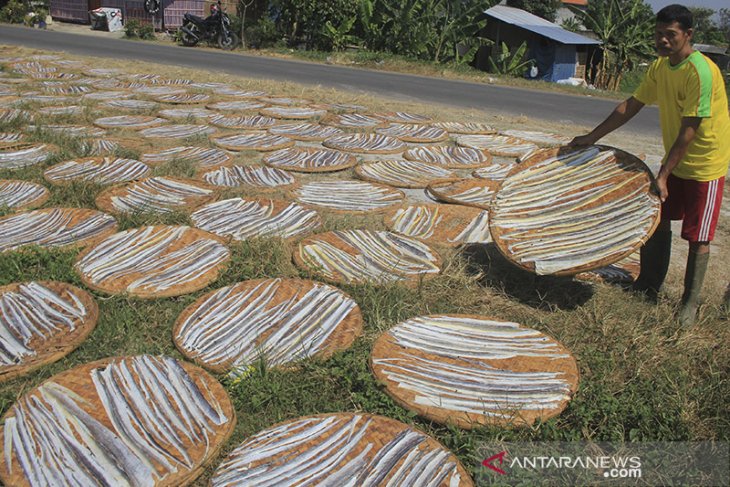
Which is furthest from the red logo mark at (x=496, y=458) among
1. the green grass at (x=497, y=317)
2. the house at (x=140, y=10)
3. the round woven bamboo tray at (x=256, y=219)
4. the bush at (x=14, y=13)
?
the bush at (x=14, y=13)

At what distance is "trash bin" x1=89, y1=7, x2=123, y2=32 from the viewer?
Result: 2117cm

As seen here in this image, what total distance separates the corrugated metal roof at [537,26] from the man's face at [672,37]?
58.5 feet

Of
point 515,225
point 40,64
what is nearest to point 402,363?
point 515,225

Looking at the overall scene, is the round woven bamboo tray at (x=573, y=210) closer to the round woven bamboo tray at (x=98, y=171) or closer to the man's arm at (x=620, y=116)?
the man's arm at (x=620, y=116)

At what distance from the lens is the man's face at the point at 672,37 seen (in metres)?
2.06

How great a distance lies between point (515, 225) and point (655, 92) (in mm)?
792

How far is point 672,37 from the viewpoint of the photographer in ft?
6.79

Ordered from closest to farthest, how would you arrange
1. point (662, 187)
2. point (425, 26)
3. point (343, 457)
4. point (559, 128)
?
point (343, 457) → point (662, 187) → point (559, 128) → point (425, 26)

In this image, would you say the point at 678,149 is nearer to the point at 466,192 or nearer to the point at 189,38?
the point at 466,192

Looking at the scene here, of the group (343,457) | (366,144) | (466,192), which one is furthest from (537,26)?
(343,457)

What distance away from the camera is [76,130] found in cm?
480

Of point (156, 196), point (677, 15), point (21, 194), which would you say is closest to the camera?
point (677, 15)

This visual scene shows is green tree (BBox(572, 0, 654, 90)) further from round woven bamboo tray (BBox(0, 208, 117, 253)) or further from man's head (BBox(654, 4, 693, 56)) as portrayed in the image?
round woven bamboo tray (BBox(0, 208, 117, 253))

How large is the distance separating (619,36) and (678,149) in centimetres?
1712
